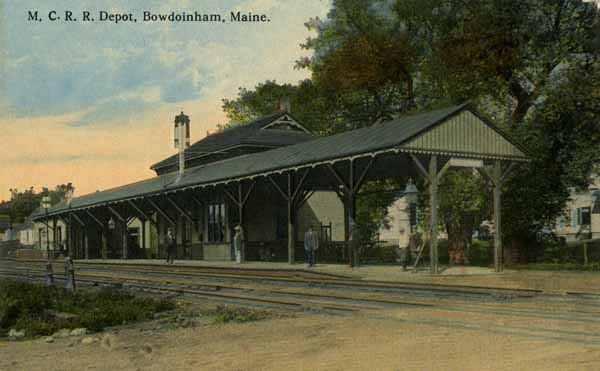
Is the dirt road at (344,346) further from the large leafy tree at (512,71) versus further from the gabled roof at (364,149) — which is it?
the large leafy tree at (512,71)

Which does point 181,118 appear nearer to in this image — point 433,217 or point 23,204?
point 433,217

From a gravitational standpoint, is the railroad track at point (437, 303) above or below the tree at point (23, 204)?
below

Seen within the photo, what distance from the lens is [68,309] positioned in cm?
1270

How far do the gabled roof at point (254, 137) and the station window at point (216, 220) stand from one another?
15.7 ft

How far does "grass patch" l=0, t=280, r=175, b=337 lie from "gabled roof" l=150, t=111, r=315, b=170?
74.1 feet

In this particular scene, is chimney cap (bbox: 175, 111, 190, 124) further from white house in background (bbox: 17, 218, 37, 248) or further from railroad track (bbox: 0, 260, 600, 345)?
→ white house in background (bbox: 17, 218, 37, 248)

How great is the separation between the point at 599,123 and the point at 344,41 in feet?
44.0

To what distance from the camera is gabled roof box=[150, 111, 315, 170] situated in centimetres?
3816

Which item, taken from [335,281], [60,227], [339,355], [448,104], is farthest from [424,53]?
[60,227]

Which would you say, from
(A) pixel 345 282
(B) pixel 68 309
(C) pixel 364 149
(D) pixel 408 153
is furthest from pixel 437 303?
(C) pixel 364 149

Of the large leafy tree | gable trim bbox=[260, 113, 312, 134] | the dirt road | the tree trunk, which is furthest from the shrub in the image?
gable trim bbox=[260, 113, 312, 134]

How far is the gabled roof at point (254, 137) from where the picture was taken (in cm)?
3816

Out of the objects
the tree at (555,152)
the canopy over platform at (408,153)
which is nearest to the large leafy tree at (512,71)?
the tree at (555,152)

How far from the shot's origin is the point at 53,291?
54.5ft
